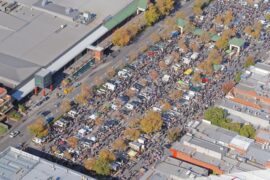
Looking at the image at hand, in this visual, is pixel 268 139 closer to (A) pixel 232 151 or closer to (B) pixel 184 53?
(A) pixel 232 151

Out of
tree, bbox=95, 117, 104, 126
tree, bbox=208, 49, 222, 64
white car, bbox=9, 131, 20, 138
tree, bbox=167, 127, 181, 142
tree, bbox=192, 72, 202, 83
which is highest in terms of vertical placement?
tree, bbox=208, 49, 222, 64

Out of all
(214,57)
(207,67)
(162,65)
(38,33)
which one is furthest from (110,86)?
(214,57)

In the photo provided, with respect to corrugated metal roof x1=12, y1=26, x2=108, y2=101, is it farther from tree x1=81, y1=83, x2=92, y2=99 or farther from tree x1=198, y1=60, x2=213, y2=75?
tree x1=198, y1=60, x2=213, y2=75

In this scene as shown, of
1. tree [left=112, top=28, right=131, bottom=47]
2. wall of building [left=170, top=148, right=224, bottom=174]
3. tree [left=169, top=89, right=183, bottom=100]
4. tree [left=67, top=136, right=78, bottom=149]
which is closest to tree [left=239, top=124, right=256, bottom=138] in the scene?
wall of building [left=170, top=148, right=224, bottom=174]

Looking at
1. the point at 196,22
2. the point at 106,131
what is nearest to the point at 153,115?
the point at 106,131

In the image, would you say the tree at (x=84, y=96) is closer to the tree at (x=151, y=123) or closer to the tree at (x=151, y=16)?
the tree at (x=151, y=123)

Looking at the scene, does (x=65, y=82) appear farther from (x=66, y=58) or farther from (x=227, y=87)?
(x=227, y=87)

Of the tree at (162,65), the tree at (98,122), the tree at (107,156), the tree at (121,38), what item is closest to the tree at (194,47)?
the tree at (162,65)
